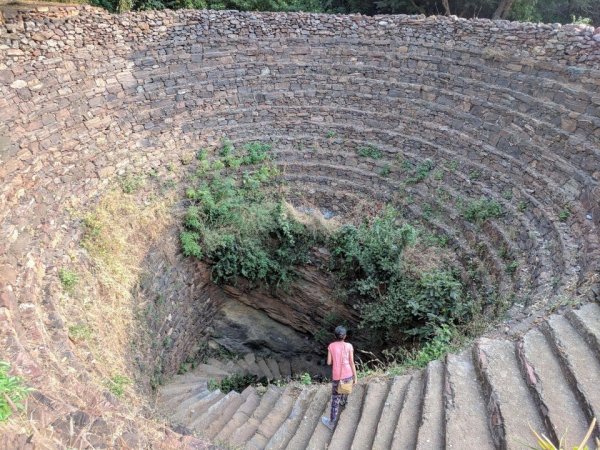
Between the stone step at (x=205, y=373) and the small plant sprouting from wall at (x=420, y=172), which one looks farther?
the small plant sprouting from wall at (x=420, y=172)

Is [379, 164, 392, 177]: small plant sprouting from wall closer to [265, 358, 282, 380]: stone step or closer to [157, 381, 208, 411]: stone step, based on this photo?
[265, 358, 282, 380]: stone step

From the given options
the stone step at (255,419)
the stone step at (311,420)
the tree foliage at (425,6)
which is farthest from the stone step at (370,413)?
the tree foliage at (425,6)

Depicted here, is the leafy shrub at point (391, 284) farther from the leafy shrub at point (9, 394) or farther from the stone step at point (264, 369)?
the leafy shrub at point (9, 394)

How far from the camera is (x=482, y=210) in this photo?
24.3ft

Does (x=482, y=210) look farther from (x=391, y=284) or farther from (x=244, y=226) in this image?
(x=244, y=226)

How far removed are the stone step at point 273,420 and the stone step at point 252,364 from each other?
8.66ft

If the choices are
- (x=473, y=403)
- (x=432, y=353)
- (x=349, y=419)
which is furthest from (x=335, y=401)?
(x=473, y=403)

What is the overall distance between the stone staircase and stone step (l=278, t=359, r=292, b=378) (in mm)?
3231

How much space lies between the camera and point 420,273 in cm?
730

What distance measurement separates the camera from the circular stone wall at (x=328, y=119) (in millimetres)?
6312

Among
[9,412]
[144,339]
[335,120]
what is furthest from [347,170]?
[9,412]

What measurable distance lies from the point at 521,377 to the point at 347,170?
212 inches

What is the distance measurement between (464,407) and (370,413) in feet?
3.40

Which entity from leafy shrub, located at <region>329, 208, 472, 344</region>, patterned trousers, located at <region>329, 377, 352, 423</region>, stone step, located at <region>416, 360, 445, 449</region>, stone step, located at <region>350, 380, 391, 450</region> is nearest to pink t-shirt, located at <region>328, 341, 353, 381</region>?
patterned trousers, located at <region>329, 377, 352, 423</region>
